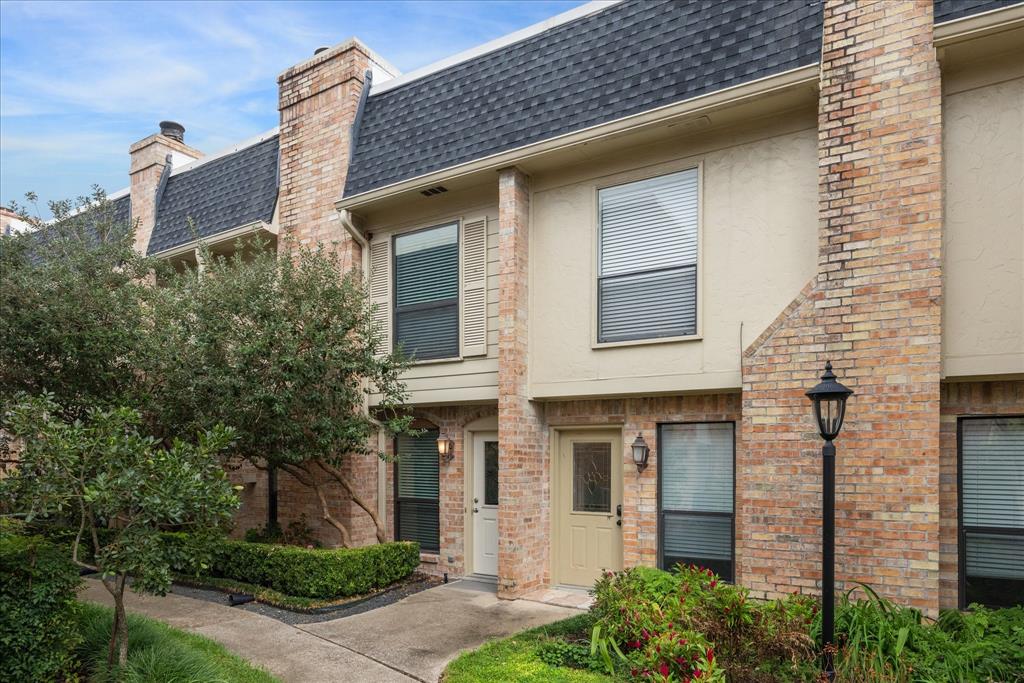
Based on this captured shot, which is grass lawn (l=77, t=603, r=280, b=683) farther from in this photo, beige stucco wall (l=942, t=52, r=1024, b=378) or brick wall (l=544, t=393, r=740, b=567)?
beige stucco wall (l=942, t=52, r=1024, b=378)

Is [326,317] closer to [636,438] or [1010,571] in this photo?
[636,438]

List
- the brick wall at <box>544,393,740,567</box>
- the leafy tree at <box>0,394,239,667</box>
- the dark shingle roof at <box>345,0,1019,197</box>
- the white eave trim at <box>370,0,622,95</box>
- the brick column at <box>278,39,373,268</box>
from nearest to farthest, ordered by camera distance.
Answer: the leafy tree at <box>0,394,239,667</box> < the dark shingle roof at <box>345,0,1019,197</box> < the brick wall at <box>544,393,740,567</box> < the white eave trim at <box>370,0,622,95</box> < the brick column at <box>278,39,373,268</box>

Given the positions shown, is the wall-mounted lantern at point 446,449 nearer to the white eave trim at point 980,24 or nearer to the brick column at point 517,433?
the brick column at point 517,433

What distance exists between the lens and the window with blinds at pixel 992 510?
238 inches

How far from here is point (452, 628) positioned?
718 centimetres

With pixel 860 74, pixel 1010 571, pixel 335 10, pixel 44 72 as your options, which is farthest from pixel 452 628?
pixel 44 72

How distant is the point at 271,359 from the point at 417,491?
10.4ft

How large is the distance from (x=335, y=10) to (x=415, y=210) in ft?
15.1

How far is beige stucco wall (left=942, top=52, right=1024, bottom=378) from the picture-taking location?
5859 mm

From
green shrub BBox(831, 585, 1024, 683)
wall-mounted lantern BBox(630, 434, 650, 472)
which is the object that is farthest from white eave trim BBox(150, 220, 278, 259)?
green shrub BBox(831, 585, 1024, 683)

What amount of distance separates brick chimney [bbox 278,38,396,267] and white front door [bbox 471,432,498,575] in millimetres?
3478

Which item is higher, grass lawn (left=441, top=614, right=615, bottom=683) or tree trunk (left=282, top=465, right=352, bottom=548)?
tree trunk (left=282, top=465, right=352, bottom=548)

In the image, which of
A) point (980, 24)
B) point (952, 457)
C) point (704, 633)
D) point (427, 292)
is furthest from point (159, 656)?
point (980, 24)

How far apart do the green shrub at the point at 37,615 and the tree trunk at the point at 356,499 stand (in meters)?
3.89
